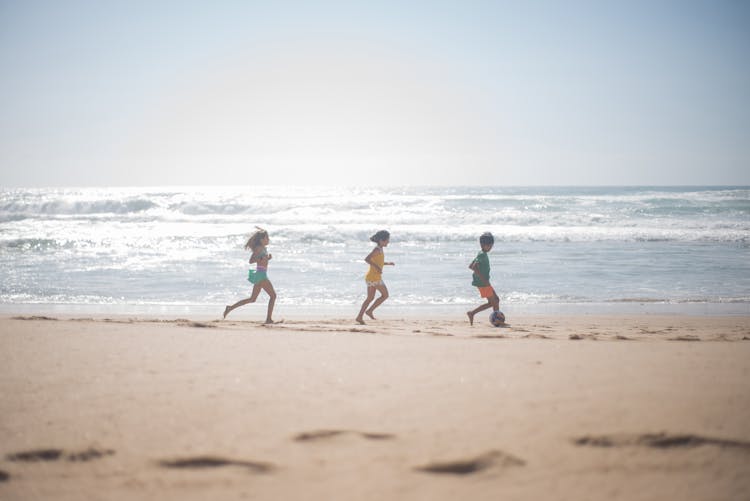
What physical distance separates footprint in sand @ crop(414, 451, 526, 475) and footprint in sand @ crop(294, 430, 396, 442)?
0.31m

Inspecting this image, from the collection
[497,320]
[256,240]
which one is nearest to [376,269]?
[256,240]

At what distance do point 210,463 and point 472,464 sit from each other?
116 cm

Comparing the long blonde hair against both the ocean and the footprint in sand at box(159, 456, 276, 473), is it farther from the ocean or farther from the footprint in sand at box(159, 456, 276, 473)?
the footprint in sand at box(159, 456, 276, 473)

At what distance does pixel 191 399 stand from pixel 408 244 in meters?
20.9

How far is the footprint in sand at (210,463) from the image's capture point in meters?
2.45

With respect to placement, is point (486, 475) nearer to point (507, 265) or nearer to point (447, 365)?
point (447, 365)

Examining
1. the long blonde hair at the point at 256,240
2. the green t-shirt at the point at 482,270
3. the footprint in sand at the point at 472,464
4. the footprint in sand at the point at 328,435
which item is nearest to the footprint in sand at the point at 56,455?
the footprint in sand at the point at 328,435

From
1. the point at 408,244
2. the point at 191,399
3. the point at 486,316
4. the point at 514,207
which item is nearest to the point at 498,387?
the point at 191,399

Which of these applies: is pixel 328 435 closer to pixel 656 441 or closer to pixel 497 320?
pixel 656 441

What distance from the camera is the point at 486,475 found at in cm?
234

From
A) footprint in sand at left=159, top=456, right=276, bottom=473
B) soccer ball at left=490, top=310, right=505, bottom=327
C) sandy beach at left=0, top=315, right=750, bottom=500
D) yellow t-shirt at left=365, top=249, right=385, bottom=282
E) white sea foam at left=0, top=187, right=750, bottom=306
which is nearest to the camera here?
sandy beach at left=0, top=315, right=750, bottom=500

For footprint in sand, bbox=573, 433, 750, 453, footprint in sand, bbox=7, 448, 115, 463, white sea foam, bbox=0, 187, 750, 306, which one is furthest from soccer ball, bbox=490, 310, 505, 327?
footprint in sand, bbox=7, 448, 115, 463

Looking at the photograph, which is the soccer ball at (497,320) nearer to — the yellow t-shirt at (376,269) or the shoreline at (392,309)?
the shoreline at (392,309)

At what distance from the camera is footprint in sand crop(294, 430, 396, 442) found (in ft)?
8.71
